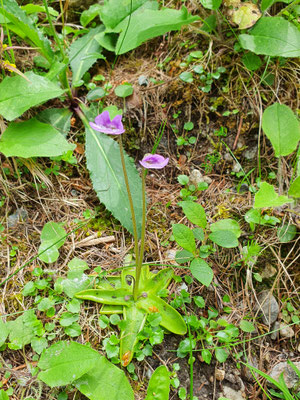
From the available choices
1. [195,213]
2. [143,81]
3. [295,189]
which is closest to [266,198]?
[295,189]

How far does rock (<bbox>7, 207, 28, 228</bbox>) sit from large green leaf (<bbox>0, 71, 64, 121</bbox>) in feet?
1.72

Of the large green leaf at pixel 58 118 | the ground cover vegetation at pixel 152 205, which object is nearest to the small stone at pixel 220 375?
the ground cover vegetation at pixel 152 205

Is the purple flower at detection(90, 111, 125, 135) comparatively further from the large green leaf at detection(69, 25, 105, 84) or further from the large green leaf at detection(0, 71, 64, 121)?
the large green leaf at detection(69, 25, 105, 84)

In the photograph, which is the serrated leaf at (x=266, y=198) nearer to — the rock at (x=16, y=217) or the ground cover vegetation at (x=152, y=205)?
the ground cover vegetation at (x=152, y=205)

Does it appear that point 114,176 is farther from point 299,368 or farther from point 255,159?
point 299,368

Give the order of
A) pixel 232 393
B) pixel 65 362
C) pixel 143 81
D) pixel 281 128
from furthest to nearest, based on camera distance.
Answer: pixel 143 81 → pixel 281 128 → pixel 232 393 → pixel 65 362

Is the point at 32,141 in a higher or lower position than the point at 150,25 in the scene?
lower

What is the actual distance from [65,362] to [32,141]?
116 centimetres

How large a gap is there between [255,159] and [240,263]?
662 mm

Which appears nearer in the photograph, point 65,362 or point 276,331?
point 65,362

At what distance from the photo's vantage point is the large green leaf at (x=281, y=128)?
2057 millimetres

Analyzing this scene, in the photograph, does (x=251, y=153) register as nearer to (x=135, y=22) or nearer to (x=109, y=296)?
(x=135, y=22)

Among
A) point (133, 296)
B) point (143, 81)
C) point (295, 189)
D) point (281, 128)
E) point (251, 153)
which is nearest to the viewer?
point (133, 296)

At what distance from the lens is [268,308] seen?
1902 mm
